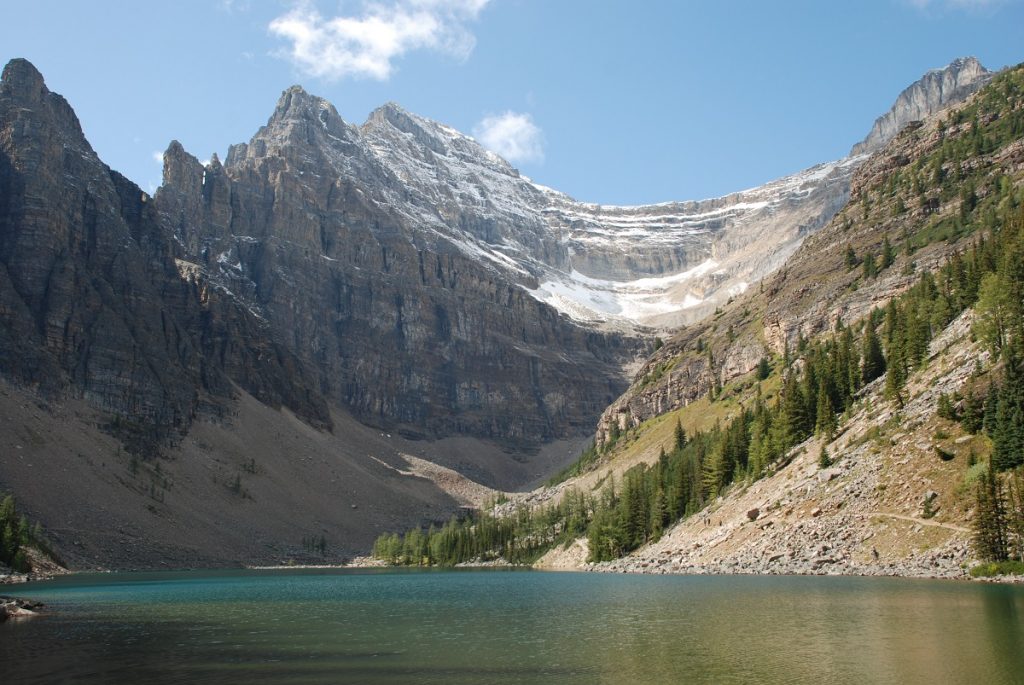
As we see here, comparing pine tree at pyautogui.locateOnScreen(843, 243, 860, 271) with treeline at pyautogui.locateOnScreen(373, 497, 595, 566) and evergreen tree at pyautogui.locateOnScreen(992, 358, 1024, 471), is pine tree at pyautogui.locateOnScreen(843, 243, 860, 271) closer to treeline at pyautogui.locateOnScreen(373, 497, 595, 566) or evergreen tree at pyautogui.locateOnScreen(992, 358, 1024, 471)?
treeline at pyautogui.locateOnScreen(373, 497, 595, 566)

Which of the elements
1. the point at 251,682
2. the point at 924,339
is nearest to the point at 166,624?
the point at 251,682

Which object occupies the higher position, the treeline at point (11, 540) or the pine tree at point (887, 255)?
the pine tree at point (887, 255)

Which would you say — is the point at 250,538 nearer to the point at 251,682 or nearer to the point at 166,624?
the point at 166,624

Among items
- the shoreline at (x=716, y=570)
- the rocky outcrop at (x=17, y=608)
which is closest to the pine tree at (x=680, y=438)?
the shoreline at (x=716, y=570)

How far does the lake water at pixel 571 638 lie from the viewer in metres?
35.4

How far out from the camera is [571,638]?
46031 mm

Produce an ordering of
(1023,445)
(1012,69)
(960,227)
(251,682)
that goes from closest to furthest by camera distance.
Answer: (251,682) → (1023,445) → (960,227) → (1012,69)

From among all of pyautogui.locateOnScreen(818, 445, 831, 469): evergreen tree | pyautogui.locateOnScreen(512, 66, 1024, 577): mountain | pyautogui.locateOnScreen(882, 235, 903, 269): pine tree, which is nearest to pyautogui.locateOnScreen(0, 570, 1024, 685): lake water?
pyautogui.locateOnScreen(512, 66, 1024, 577): mountain

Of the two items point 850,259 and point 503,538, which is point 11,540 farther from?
point 850,259

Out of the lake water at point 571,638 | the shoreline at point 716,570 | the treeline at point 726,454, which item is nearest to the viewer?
the lake water at point 571,638

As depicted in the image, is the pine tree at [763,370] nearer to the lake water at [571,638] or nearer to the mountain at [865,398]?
the mountain at [865,398]

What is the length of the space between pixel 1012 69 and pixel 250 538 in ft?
552

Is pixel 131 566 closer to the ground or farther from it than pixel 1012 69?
closer to the ground

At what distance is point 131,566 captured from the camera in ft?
473
